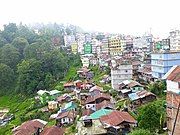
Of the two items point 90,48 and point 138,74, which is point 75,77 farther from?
point 90,48

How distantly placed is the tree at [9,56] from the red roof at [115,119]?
44935 millimetres

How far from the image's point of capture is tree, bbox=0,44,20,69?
68.5 meters

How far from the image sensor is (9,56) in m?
69.4

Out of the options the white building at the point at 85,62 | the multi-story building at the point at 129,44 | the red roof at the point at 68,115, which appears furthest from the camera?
the multi-story building at the point at 129,44

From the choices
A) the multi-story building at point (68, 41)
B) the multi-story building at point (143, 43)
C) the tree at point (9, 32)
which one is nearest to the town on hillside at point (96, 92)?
the multi-story building at point (143, 43)

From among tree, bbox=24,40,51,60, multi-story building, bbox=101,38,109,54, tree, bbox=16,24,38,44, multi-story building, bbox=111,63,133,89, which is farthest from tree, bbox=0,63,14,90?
multi-story building, bbox=111,63,133,89

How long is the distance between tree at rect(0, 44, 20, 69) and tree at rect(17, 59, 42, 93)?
8717 millimetres

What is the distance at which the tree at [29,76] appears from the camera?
58.1m

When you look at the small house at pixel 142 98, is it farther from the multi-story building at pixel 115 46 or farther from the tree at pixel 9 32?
the tree at pixel 9 32

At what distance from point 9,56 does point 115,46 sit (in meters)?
23.1

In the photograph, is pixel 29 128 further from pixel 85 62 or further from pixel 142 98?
pixel 85 62

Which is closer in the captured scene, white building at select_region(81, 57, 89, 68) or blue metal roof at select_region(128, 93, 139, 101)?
blue metal roof at select_region(128, 93, 139, 101)

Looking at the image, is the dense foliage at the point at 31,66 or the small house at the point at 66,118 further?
the dense foliage at the point at 31,66

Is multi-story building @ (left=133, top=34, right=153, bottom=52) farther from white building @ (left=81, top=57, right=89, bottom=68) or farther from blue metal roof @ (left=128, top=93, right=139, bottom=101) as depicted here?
blue metal roof @ (left=128, top=93, right=139, bottom=101)
